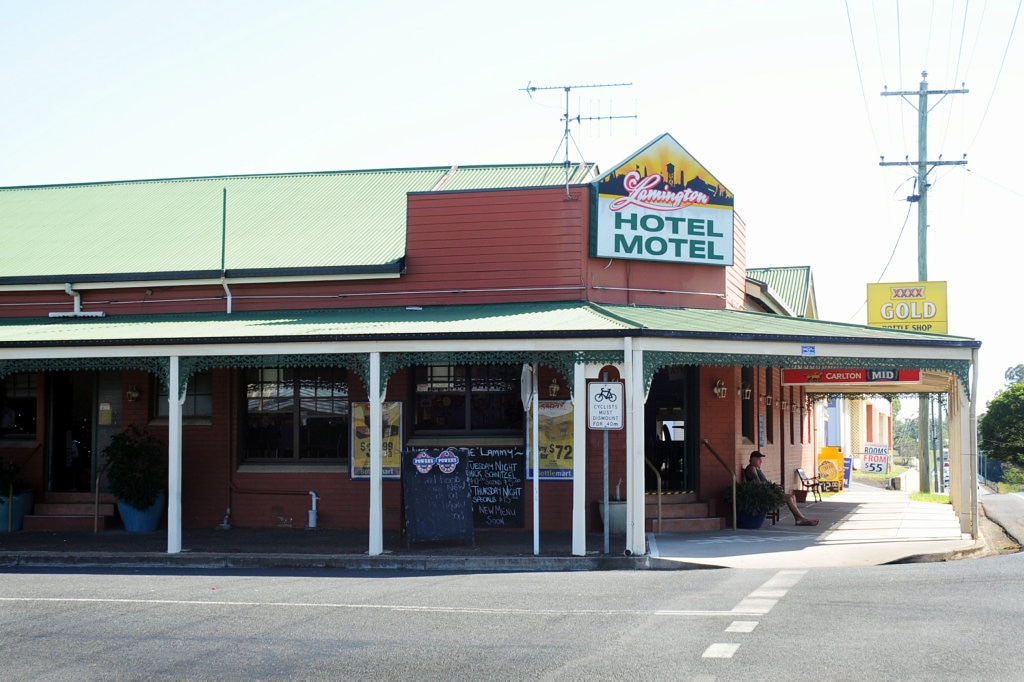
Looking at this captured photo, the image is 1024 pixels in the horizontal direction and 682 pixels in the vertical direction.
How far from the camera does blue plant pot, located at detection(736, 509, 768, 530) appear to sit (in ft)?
60.1

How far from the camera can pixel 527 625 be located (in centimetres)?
998

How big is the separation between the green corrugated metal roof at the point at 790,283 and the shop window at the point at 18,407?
1834 centimetres

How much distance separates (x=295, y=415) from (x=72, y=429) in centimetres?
424

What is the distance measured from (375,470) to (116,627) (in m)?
5.96

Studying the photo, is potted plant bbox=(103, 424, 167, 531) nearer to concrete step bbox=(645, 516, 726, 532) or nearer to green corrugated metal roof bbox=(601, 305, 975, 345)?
green corrugated metal roof bbox=(601, 305, 975, 345)

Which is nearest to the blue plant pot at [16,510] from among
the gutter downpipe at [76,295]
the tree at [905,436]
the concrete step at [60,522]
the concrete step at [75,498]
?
the concrete step at [60,522]

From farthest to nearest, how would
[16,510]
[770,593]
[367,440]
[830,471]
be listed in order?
[830,471] → [16,510] → [367,440] → [770,593]

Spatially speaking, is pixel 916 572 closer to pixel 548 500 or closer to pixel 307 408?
pixel 548 500

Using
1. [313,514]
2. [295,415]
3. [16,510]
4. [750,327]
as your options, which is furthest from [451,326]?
[16,510]

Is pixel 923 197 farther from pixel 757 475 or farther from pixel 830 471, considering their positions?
pixel 757 475

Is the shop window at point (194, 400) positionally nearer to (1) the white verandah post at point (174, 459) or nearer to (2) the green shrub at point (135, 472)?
(2) the green shrub at point (135, 472)

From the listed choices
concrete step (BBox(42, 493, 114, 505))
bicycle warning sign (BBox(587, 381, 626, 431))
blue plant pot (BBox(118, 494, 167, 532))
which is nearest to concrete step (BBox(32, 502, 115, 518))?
concrete step (BBox(42, 493, 114, 505))

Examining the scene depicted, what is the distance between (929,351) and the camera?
16828 mm

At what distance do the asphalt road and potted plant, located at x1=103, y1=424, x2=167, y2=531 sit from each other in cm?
468
